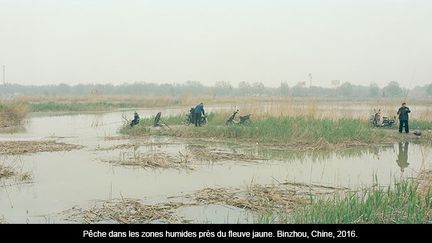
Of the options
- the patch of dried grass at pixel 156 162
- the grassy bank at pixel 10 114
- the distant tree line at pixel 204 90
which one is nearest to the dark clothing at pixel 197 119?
the patch of dried grass at pixel 156 162

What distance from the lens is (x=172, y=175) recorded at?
28.9 ft

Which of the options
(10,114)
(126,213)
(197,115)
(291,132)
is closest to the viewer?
(126,213)

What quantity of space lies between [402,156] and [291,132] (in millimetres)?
3780

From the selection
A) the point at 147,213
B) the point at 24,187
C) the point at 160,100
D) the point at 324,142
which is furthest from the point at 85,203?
the point at 160,100

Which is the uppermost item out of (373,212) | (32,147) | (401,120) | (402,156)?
(401,120)

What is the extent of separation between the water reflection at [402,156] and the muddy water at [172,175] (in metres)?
0.03

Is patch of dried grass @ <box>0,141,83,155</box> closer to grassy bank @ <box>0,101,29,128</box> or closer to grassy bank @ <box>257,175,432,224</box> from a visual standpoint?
grassy bank @ <box>257,175,432,224</box>

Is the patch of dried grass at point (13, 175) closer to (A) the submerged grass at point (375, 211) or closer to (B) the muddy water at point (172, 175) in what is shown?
(B) the muddy water at point (172, 175)

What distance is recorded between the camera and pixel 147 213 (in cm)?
580

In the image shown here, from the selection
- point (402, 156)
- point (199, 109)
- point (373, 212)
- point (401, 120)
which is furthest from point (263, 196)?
point (401, 120)

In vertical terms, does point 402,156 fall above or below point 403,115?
below

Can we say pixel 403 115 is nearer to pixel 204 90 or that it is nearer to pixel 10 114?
pixel 10 114

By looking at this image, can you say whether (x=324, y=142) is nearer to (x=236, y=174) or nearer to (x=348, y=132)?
(x=348, y=132)
